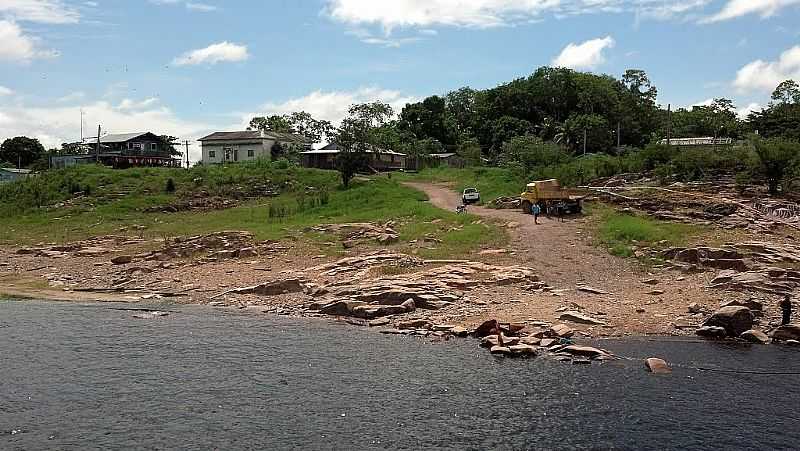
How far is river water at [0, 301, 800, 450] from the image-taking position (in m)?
17.4

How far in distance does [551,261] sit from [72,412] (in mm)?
24636

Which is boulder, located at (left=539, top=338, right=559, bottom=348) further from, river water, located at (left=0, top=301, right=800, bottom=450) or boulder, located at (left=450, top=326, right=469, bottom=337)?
boulder, located at (left=450, top=326, right=469, bottom=337)

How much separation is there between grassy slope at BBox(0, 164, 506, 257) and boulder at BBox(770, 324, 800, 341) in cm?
1706

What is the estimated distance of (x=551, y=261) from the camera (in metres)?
37.4

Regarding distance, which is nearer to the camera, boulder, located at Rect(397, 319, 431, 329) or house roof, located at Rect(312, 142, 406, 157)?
boulder, located at Rect(397, 319, 431, 329)

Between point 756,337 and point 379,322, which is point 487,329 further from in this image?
point 756,337

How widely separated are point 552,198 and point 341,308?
2192 centimetres

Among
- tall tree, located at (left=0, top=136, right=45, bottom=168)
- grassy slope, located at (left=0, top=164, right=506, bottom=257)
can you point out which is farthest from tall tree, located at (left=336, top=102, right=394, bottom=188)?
tall tree, located at (left=0, top=136, right=45, bottom=168)

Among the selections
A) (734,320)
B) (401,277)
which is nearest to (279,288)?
(401,277)

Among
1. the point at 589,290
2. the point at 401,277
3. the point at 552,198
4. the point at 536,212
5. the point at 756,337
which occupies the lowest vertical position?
the point at 756,337

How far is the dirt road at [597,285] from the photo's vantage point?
2897 cm

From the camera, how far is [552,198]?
48.8m

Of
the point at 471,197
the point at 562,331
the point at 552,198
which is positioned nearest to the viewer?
the point at 562,331

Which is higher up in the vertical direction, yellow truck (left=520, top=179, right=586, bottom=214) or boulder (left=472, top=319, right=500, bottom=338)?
yellow truck (left=520, top=179, right=586, bottom=214)
